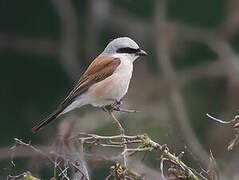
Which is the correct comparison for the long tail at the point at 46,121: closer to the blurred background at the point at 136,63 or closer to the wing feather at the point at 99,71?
the wing feather at the point at 99,71

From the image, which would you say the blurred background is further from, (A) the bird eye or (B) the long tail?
(B) the long tail

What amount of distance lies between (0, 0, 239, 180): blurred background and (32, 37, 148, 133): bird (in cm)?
277

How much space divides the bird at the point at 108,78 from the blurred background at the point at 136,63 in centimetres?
277

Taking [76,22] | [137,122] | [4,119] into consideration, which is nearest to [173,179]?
[137,122]

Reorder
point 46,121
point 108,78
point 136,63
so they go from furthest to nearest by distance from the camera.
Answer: point 136,63 → point 108,78 → point 46,121

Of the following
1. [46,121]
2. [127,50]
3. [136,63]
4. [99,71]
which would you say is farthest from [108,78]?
[136,63]

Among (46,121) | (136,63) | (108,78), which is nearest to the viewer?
(46,121)

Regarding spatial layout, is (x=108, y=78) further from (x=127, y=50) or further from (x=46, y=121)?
(x=46, y=121)

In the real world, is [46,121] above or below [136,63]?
above

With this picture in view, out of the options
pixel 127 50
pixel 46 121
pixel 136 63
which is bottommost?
Result: pixel 136 63

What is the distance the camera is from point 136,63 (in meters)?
10.7

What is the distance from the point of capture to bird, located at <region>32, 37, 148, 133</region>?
4.20 m

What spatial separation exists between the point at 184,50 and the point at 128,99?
2.27m

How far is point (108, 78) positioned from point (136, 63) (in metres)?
6.43
